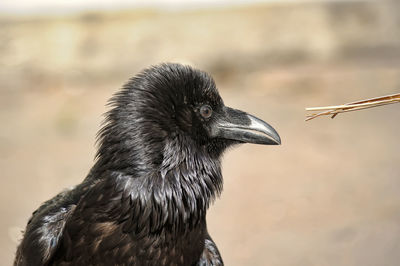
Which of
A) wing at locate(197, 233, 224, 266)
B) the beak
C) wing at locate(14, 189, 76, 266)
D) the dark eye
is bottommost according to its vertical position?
wing at locate(197, 233, 224, 266)

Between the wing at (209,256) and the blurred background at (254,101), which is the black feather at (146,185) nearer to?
the wing at (209,256)

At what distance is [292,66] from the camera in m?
9.29

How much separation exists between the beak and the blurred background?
224 cm

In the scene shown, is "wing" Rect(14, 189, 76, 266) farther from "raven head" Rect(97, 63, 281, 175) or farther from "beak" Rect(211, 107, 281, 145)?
"beak" Rect(211, 107, 281, 145)

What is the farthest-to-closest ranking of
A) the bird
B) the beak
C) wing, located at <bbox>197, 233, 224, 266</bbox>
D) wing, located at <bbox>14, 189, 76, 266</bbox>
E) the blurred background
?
the blurred background < wing, located at <bbox>197, 233, 224, 266</bbox> < the beak < wing, located at <bbox>14, 189, 76, 266</bbox> < the bird

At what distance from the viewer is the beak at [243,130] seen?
10.7 ft

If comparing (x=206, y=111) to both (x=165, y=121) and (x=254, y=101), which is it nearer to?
(x=165, y=121)

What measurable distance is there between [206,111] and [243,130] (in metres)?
0.22

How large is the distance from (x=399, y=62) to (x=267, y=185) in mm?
3739

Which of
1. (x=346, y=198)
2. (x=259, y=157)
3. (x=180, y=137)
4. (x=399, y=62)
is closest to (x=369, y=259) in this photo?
(x=346, y=198)

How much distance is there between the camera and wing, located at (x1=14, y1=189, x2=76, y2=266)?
3.13 metres

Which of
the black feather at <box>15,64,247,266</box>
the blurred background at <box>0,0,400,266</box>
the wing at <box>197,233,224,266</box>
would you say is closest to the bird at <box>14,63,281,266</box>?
the black feather at <box>15,64,247,266</box>

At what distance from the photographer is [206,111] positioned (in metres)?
3.20

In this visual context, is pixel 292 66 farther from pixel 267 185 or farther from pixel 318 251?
pixel 318 251
